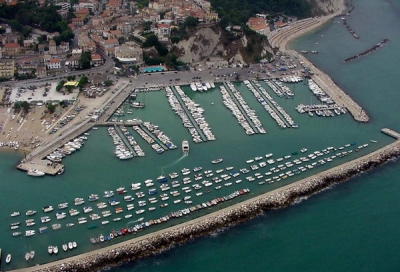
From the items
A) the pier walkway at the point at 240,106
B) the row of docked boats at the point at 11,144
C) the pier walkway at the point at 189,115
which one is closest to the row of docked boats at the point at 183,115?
the pier walkway at the point at 189,115

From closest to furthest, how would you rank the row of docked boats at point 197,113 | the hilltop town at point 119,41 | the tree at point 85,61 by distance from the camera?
1. the row of docked boats at point 197,113
2. the tree at point 85,61
3. the hilltop town at point 119,41

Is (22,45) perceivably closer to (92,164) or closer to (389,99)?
(92,164)

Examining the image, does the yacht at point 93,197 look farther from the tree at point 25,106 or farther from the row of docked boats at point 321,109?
the row of docked boats at point 321,109

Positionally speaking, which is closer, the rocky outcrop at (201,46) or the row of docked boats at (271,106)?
the row of docked boats at (271,106)

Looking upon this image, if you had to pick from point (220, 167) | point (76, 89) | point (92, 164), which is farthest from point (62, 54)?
point (220, 167)

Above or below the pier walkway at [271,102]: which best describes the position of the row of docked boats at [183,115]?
below

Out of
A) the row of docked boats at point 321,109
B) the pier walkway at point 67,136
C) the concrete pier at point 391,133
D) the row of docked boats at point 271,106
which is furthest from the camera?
the row of docked boats at point 321,109

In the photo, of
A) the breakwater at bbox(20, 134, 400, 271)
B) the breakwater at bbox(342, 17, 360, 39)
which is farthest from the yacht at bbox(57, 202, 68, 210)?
the breakwater at bbox(342, 17, 360, 39)

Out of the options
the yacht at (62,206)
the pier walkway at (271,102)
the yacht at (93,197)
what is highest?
the pier walkway at (271,102)
